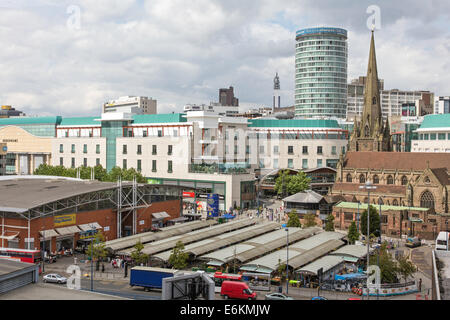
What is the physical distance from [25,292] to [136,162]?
88.1 meters

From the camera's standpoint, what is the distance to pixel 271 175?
11200cm

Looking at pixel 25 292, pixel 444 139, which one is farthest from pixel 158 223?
pixel 444 139

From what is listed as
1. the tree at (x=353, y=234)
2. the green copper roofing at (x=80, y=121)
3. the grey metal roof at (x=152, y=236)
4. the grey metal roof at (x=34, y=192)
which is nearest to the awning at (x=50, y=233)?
the grey metal roof at (x=34, y=192)

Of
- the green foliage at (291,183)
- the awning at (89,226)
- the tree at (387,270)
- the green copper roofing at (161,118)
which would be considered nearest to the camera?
the tree at (387,270)

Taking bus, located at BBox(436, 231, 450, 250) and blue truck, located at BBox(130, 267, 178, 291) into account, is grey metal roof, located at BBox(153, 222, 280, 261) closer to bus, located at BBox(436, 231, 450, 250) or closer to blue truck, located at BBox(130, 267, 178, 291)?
blue truck, located at BBox(130, 267, 178, 291)

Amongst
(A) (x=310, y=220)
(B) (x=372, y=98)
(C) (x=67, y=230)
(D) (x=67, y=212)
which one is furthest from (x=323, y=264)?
(B) (x=372, y=98)

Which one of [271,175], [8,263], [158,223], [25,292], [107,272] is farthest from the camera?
[271,175]

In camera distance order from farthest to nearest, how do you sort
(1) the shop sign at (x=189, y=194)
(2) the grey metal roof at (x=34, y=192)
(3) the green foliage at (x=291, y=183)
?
1. (3) the green foliage at (x=291, y=183)
2. (1) the shop sign at (x=189, y=194)
3. (2) the grey metal roof at (x=34, y=192)

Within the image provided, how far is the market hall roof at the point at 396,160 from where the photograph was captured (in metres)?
86.9

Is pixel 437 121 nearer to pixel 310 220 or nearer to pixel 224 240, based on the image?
pixel 310 220

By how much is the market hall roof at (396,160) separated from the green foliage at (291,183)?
367 inches

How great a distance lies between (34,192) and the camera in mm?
59781

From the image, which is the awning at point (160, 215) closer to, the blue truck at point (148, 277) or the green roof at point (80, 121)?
the blue truck at point (148, 277)
